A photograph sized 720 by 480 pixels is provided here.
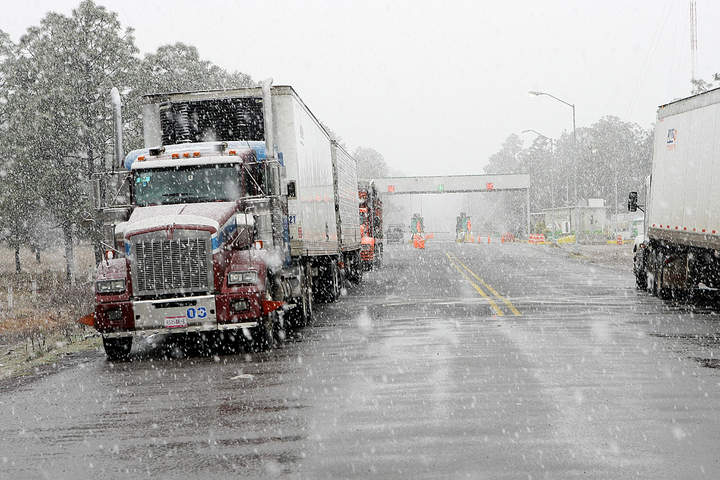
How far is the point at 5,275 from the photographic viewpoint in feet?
137

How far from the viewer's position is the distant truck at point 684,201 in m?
17.8

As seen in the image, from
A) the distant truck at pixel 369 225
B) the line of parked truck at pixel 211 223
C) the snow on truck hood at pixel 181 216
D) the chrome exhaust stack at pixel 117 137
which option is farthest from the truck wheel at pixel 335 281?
the distant truck at pixel 369 225

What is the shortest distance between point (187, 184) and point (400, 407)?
22.6ft

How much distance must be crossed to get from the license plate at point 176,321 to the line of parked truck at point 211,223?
1 cm

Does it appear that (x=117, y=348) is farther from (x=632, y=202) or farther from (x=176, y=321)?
(x=632, y=202)

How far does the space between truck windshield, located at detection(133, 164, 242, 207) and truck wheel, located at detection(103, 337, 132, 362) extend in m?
2.16

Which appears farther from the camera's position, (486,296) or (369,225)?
(369,225)

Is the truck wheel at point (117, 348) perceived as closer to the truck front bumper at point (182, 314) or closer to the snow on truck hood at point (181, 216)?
the truck front bumper at point (182, 314)

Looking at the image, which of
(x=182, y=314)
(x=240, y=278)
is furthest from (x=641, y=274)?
(x=182, y=314)

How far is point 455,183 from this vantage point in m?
94.8

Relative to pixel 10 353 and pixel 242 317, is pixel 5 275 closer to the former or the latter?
pixel 10 353

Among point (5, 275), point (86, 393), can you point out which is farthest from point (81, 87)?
point (86, 393)

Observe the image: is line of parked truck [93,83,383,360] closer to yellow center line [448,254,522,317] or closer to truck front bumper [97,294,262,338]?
truck front bumper [97,294,262,338]

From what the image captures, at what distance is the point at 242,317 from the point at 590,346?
4874mm
